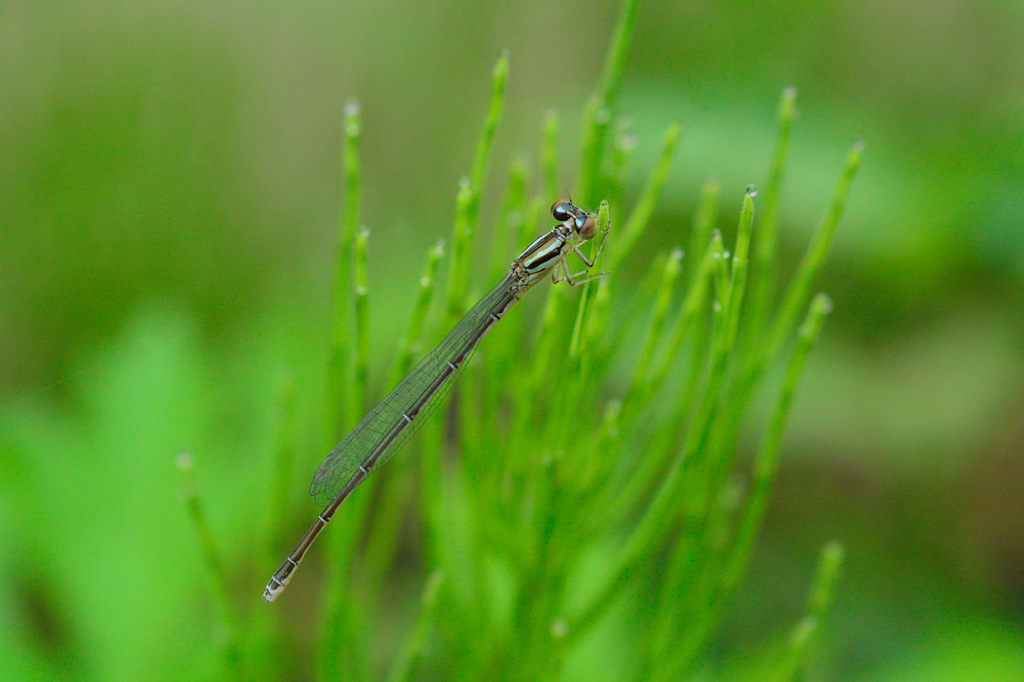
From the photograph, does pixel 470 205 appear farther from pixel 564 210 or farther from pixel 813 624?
pixel 813 624

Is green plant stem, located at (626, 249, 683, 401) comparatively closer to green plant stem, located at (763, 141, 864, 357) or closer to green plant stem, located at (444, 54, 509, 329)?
green plant stem, located at (763, 141, 864, 357)

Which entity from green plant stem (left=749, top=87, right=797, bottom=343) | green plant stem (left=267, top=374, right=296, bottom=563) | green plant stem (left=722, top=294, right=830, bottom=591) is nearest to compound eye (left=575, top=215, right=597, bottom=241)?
green plant stem (left=749, top=87, right=797, bottom=343)

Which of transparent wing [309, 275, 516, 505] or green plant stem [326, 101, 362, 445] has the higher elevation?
green plant stem [326, 101, 362, 445]

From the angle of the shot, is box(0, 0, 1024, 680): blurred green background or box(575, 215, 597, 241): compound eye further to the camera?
box(0, 0, 1024, 680): blurred green background

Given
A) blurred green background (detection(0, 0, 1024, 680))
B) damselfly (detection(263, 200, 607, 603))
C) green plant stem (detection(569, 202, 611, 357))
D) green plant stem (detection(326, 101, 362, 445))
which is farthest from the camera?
blurred green background (detection(0, 0, 1024, 680))

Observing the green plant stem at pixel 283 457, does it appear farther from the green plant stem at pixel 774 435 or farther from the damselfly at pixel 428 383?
the green plant stem at pixel 774 435

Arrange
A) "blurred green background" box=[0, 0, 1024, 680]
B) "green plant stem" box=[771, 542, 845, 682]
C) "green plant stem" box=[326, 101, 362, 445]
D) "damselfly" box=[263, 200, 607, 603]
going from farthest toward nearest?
"blurred green background" box=[0, 0, 1024, 680] < "damselfly" box=[263, 200, 607, 603] < "green plant stem" box=[771, 542, 845, 682] < "green plant stem" box=[326, 101, 362, 445]

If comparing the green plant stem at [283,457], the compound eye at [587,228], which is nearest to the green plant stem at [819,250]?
the compound eye at [587,228]

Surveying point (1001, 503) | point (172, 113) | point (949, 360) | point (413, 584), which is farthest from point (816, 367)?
point (172, 113)
